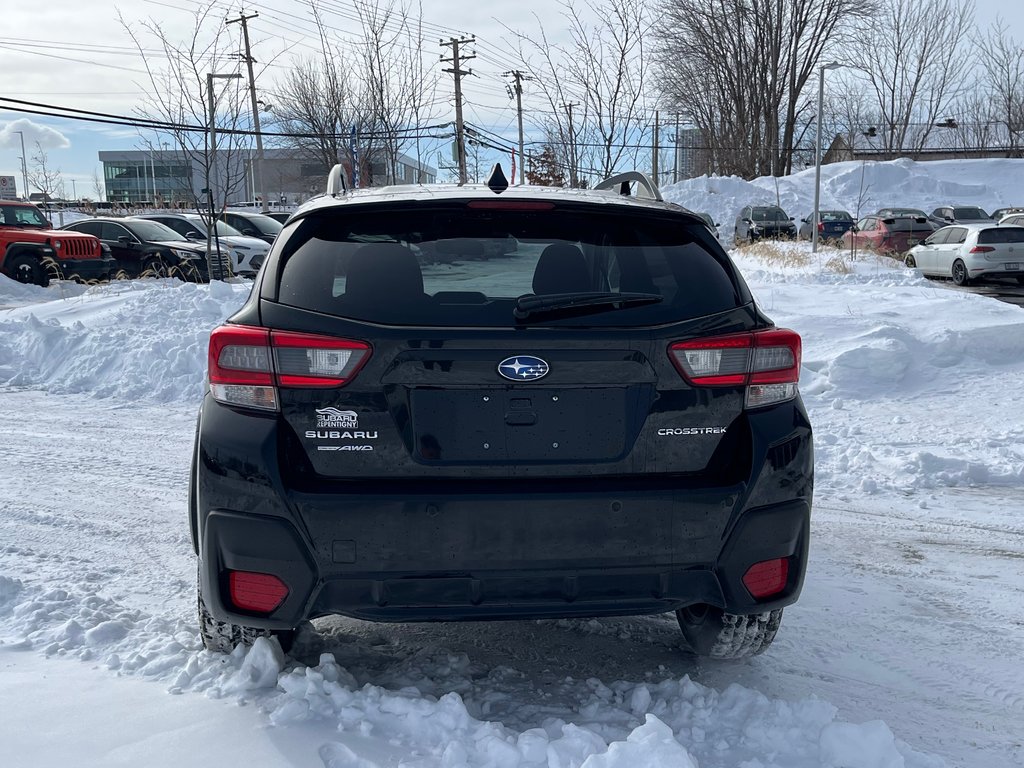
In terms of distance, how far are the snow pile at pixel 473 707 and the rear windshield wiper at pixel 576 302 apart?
4.01 ft

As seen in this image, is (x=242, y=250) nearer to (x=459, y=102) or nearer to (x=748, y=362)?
(x=459, y=102)

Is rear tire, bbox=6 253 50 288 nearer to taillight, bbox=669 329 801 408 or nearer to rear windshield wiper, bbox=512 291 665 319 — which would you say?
rear windshield wiper, bbox=512 291 665 319

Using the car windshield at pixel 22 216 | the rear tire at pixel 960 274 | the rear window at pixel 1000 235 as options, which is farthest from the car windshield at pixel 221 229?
the rear window at pixel 1000 235

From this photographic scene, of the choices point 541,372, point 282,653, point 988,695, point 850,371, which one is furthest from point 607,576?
point 850,371

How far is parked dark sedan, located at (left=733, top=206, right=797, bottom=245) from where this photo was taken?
33938mm

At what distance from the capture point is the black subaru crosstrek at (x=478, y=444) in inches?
105

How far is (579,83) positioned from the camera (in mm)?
12023

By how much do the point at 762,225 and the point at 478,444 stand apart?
33.9 meters

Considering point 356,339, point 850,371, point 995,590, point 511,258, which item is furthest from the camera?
point 850,371

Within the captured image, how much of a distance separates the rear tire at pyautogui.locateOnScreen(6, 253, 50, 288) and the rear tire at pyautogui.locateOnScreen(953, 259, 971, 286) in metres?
20.9

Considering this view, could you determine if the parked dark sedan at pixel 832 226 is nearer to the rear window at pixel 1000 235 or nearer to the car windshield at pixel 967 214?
the car windshield at pixel 967 214

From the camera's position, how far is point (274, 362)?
8.82 ft

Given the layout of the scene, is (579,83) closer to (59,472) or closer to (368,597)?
(59,472)

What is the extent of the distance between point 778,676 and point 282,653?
181 cm
